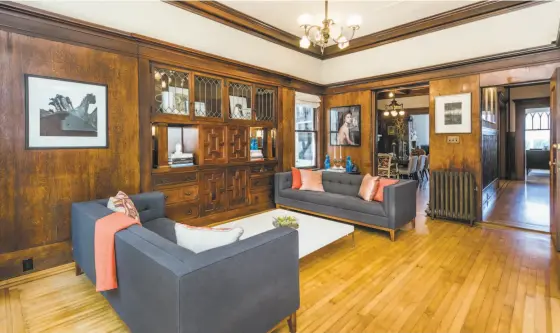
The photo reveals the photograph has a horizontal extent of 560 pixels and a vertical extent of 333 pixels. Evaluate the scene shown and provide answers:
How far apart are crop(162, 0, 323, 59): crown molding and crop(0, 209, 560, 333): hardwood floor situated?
3643mm

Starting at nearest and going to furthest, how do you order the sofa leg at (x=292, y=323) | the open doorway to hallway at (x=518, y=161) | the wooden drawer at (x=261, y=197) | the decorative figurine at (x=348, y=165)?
the sofa leg at (x=292, y=323) → the open doorway to hallway at (x=518, y=161) → the wooden drawer at (x=261, y=197) → the decorative figurine at (x=348, y=165)

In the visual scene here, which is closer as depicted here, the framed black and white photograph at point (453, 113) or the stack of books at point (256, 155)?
the framed black and white photograph at point (453, 113)

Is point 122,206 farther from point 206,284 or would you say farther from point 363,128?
point 363,128

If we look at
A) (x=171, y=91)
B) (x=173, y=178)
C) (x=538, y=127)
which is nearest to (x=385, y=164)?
(x=173, y=178)

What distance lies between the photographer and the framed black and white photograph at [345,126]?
19.7 ft

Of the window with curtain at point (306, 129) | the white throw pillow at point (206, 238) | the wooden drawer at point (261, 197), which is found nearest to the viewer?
the white throw pillow at point (206, 238)

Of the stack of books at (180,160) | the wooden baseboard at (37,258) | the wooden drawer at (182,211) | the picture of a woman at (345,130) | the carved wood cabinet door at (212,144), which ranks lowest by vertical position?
the wooden baseboard at (37,258)

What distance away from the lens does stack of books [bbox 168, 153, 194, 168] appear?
13.4ft

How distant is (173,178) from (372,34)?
4.36 metres

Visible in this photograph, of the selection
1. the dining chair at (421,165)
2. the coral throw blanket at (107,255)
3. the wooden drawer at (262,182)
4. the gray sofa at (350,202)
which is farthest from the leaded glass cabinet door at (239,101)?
the dining chair at (421,165)

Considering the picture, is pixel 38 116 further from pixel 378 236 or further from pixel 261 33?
pixel 378 236

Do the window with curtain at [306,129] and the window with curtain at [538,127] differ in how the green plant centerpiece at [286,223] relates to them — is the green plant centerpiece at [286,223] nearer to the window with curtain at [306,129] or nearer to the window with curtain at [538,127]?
the window with curtain at [306,129]

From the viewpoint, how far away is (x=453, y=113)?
4711mm

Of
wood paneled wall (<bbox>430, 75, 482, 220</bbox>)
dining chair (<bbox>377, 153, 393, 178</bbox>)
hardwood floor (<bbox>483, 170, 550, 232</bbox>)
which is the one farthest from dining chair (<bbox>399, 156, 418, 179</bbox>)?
wood paneled wall (<bbox>430, 75, 482, 220</bbox>)
